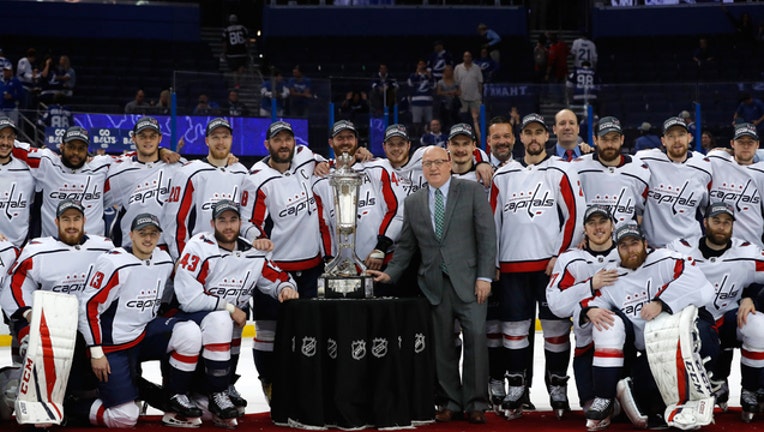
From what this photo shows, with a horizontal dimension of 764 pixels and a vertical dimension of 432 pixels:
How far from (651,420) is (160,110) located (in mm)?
7275

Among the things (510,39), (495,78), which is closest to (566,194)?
(495,78)

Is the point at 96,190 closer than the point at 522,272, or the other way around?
the point at 522,272

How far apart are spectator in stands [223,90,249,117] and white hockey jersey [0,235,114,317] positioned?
5.48m

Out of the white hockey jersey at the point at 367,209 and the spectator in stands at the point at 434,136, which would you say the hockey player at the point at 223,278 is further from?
the spectator in stands at the point at 434,136

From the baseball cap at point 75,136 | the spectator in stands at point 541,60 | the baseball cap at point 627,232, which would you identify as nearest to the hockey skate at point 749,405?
the baseball cap at point 627,232

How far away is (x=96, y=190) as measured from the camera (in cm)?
755

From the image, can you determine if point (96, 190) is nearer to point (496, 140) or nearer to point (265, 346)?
point (265, 346)

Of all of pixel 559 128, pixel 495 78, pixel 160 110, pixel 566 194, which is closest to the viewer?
pixel 566 194

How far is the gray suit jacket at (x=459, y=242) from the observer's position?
6770 mm

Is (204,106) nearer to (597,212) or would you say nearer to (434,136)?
(434,136)

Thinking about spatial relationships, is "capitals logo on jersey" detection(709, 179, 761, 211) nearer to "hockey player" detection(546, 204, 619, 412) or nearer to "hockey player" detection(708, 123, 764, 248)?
"hockey player" detection(708, 123, 764, 248)

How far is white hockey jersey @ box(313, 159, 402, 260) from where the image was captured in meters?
7.36

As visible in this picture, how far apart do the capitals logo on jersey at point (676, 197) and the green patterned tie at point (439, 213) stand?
1.33 m

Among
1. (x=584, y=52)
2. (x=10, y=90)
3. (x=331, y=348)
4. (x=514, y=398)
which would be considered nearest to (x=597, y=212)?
(x=514, y=398)
